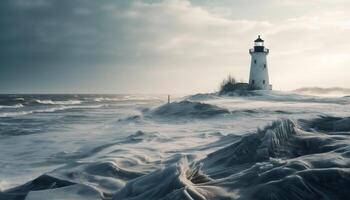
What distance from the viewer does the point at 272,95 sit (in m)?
39.7

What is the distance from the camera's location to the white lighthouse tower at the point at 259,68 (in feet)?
159

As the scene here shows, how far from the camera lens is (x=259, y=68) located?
48594 millimetres

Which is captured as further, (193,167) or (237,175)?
(193,167)

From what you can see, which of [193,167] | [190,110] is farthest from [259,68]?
[193,167]

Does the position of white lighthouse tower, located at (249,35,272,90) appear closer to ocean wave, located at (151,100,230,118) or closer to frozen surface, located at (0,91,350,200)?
ocean wave, located at (151,100,230,118)

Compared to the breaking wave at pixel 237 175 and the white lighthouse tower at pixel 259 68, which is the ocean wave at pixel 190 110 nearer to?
the breaking wave at pixel 237 175

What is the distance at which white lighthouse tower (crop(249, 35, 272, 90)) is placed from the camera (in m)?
48.6

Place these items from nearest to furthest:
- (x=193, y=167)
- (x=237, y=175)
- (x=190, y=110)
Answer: (x=237, y=175) < (x=193, y=167) < (x=190, y=110)

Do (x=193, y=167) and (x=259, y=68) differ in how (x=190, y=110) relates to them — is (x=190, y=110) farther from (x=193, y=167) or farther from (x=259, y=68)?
(x=259, y=68)

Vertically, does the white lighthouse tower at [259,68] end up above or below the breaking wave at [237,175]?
above

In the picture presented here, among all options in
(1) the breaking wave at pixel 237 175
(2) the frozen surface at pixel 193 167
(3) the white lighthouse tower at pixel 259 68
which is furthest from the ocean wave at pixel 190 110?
(3) the white lighthouse tower at pixel 259 68

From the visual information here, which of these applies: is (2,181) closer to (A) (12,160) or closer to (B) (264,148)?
(A) (12,160)

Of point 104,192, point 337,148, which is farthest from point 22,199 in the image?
point 337,148

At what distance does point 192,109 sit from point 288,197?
17437 mm
